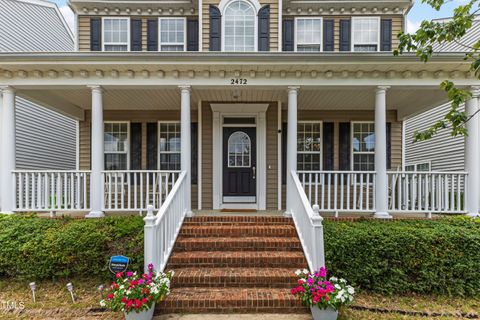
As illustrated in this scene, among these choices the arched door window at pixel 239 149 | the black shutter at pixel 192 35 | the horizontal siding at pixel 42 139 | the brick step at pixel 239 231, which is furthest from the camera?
the horizontal siding at pixel 42 139

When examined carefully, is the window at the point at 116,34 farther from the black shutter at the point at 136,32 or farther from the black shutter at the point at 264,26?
the black shutter at the point at 264,26

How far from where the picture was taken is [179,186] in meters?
4.96

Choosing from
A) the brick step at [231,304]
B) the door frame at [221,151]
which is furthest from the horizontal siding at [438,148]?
the brick step at [231,304]

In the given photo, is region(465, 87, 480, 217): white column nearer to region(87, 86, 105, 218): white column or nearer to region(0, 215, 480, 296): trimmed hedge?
region(0, 215, 480, 296): trimmed hedge

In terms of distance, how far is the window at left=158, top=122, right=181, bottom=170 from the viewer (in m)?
7.76

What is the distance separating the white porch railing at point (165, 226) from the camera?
12.3 feet

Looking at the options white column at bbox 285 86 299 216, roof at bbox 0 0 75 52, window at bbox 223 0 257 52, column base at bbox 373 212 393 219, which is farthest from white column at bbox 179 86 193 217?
roof at bbox 0 0 75 52

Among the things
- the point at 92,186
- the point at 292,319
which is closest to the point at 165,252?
the point at 292,319

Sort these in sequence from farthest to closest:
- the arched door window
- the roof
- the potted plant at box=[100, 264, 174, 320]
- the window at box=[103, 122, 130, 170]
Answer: the roof, the window at box=[103, 122, 130, 170], the arched door window, the potted plant at box=[100, 264, 174, 320]

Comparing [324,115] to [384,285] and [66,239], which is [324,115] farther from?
[66,239]

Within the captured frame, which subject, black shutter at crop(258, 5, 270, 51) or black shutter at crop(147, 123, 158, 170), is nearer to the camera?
black shutter at crop(258, 5, 270, 51)

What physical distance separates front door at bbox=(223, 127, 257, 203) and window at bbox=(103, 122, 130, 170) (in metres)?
2.74

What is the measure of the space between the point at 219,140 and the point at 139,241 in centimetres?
339

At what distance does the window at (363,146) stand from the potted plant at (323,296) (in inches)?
194
